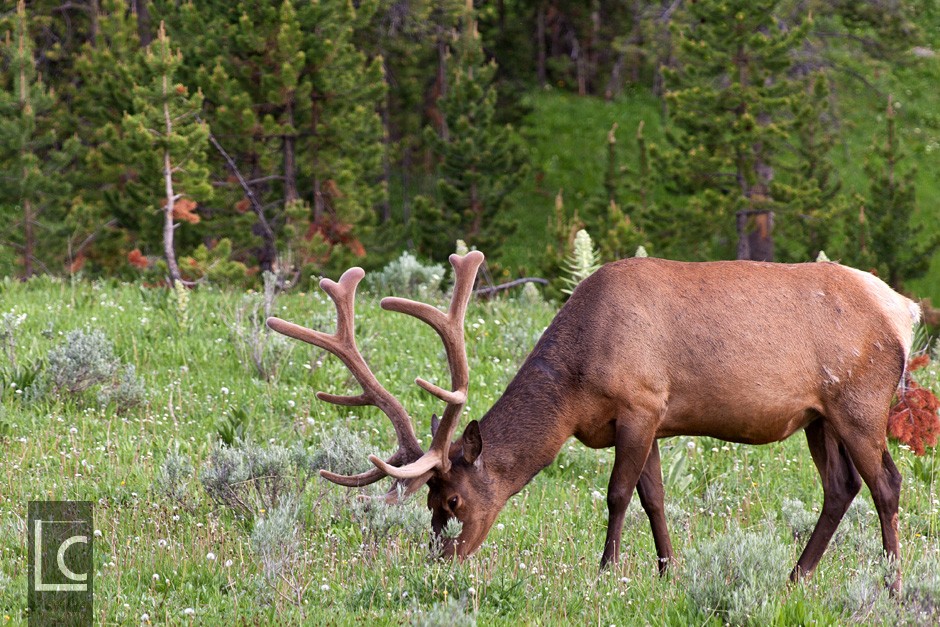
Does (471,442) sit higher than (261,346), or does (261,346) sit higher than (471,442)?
(471,442)

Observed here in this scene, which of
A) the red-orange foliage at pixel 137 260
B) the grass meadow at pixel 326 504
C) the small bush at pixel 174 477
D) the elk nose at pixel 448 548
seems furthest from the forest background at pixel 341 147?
the elk nose at pixel 448 548

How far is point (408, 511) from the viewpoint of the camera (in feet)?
18.1

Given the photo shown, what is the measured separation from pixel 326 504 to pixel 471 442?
1533 mm

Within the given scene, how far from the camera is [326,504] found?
20.6 ft

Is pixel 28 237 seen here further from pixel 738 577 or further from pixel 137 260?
pixel 738 577

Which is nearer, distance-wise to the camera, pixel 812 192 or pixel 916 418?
pixel 916 418

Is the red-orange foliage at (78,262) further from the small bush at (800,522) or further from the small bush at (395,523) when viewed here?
the small bush at (800,522)

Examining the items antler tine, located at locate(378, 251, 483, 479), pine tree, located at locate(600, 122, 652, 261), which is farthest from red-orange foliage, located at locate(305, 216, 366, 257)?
antler tine, located at locate(378, 251, 483, 479)

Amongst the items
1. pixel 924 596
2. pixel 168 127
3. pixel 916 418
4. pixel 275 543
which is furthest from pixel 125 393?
pixel 168 127

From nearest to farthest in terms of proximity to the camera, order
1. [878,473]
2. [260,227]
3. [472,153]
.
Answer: [878,473]
[260,227]
[472,153]

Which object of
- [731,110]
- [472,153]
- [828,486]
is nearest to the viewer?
[828,486]

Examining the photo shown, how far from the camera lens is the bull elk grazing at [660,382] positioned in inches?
203

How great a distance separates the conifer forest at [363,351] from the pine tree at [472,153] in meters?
0.09

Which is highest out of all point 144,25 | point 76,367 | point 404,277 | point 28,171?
point 144,25
